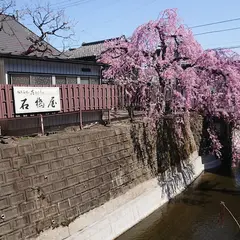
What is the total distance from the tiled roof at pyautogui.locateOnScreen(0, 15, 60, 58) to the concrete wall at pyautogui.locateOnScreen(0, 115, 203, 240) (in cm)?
556

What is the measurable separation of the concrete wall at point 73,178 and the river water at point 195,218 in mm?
539

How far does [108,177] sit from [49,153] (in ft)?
10.1

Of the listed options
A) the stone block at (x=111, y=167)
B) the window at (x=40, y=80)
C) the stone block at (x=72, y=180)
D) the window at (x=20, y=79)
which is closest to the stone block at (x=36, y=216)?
the stone block at (x=72, y=180)

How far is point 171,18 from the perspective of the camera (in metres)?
15.6

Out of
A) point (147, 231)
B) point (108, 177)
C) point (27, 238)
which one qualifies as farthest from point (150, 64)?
point (27, 238)

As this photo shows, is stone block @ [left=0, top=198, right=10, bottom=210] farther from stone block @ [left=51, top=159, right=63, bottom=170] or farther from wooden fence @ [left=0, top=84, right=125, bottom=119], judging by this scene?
wooden fence @ [left=0, top=84, right=125, bottom=119]

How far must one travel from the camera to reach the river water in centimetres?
1134

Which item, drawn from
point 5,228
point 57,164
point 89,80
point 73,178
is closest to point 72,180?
point 73,178

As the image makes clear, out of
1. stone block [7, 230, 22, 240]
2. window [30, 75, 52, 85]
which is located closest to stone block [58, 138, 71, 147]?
stone block [7, 230, 22, 240]

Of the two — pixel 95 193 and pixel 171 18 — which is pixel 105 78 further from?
pixel 95 193

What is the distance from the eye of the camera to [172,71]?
14773 millimetres

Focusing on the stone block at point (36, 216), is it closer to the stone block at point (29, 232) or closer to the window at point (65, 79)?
the stone block at point (29, 232)

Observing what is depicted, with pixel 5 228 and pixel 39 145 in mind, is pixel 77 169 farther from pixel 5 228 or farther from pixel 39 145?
pixel 5 228

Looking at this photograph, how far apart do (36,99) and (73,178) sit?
295 cm
